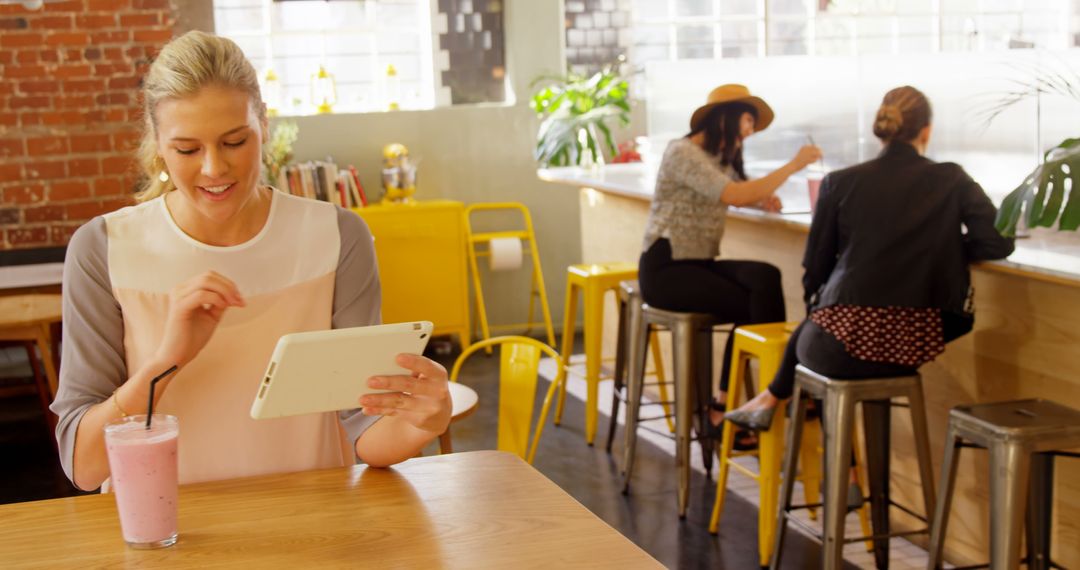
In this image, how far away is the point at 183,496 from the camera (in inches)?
65.9

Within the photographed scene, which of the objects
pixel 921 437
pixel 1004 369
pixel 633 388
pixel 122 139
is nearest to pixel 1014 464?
pixel 921 437

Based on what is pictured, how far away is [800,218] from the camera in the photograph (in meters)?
3.80

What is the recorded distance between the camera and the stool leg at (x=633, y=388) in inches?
171

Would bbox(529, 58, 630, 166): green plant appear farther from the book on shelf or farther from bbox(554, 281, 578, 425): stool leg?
bbox(554, 281, 578, 425): stool leg

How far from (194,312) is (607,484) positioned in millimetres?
→ 3057

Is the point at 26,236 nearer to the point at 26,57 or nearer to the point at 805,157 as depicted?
the point at 26,57

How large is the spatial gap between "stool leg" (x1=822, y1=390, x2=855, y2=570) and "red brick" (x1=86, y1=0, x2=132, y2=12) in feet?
15.1

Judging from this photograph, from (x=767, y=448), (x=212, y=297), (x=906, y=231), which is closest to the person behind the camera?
(x=212, y=297)

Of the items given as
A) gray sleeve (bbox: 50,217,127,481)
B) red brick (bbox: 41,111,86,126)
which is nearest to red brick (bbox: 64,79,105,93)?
→ red brick (bbox: 41,111,86,126)

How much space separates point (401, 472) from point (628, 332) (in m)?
3.11

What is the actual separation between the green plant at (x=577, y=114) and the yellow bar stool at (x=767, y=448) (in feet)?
9.61

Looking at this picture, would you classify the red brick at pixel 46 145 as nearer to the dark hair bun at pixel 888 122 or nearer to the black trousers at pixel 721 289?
the black trousers at pixel 721 289

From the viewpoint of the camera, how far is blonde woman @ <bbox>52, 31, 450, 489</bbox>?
162 centimetres

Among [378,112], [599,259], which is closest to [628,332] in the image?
[599,259]
